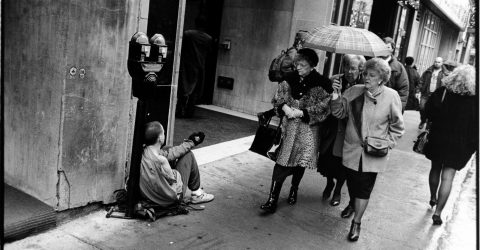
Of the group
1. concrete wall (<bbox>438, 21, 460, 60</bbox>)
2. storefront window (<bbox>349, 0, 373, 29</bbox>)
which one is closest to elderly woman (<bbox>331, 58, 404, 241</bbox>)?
storefront window (<bbox>349, 0, 373, 29</bbox>)

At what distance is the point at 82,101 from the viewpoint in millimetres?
3932

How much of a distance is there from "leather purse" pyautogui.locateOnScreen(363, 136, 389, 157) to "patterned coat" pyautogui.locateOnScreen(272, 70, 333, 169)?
0.55 metres

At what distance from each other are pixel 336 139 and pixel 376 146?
0.72 m

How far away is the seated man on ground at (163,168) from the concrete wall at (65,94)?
0.31 meters

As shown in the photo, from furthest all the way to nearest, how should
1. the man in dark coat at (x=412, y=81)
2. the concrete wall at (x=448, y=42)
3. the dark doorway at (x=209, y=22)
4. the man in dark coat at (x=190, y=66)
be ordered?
1. the concrete wall at (x=448, y=42)
2. the man in dark coat at (x=412, y=81)
3. the dark doorway at (x=209, y=22)
4. the man in dark coat at (x=190, y=66)

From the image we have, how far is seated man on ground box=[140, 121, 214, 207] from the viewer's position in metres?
4.30

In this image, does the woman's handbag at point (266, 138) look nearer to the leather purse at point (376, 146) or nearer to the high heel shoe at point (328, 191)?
the leather purse at point (376, 146)

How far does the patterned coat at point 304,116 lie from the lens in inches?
183

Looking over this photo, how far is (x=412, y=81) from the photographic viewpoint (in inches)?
430

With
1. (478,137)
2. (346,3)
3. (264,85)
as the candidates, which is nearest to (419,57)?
(346,3)

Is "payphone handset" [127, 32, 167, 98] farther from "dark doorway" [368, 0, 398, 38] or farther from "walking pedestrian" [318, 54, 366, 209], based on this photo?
"dark doorway" [368, 0, 398, 38]

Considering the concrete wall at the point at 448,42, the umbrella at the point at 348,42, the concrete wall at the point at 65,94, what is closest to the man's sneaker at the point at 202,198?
the concrete wall at the point at 65,94

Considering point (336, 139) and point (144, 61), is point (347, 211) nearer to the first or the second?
point (336, 139)

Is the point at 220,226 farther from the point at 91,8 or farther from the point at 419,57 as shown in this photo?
the point at 419,57
